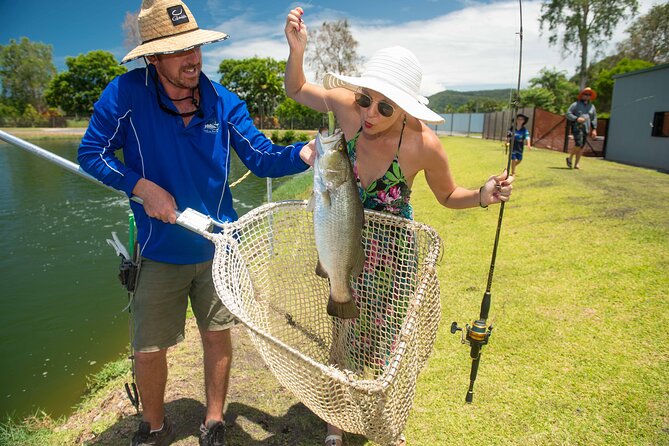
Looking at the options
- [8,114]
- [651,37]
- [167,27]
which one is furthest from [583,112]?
[8,114]

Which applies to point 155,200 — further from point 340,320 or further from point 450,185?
point 450,185

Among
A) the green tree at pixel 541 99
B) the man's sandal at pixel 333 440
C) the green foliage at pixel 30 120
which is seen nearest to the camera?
the man's sandal at pixel 333 440

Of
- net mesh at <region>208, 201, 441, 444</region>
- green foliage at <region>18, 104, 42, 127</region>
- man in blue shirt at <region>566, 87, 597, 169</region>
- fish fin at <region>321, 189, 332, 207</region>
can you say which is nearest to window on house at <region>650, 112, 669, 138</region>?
man in blue shirt at <region>566, 87, 597, 169</region>

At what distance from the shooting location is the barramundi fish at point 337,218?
1.97 m

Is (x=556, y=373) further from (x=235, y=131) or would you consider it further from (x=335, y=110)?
(x=235, y=131)

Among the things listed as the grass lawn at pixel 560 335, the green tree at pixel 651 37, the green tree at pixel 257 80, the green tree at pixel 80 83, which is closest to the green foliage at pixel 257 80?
the green tree at pixel 257 80

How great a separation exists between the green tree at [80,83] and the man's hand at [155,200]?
89.7 meters

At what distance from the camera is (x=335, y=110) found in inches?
109

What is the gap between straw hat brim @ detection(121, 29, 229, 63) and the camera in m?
2.25

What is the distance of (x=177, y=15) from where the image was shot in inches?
96.6

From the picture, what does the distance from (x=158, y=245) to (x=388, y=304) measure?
57.7 inches

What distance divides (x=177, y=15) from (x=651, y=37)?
5700 cm

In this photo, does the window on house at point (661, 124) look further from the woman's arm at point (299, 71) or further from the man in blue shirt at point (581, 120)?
the woman's arm at point (299, 71)

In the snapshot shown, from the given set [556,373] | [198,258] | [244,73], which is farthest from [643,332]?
[244,73]
